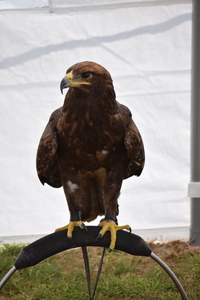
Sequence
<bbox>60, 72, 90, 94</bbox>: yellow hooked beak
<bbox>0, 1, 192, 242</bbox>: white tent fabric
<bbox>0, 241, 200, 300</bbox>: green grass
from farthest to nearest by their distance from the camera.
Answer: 1. <bbox>0, 1, 192, 242</bbox>: white tent fabric
2. <bbox>0, 241, 200, 300</bbox>: green grass
3. <bbox>60, 72, 90, 94</bbox>: yellow hooked beak

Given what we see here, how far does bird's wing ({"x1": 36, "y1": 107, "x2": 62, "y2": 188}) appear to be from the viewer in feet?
5.51

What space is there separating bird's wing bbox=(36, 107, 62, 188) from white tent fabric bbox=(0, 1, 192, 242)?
3.94 feet

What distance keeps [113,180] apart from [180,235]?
1765 mm

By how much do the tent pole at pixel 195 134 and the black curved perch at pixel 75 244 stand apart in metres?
1.53

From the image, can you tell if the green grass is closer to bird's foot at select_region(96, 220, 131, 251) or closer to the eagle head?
bird's foot at select_region(96, 220, 131, 251)

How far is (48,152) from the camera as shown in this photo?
1.69 m

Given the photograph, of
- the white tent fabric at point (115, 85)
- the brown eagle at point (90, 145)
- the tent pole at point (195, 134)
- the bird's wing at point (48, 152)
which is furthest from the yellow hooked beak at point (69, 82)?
the tent pole at point (195, 134)

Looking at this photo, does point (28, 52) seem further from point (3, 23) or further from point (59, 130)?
point (59, 130)

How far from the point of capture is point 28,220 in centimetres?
316

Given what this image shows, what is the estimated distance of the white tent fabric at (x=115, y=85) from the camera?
115 inches

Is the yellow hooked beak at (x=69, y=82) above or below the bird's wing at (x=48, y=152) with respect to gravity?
above

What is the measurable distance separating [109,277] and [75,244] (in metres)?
1.17

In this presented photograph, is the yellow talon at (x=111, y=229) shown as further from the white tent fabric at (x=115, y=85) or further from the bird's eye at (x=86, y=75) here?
the white tent fabric at (x=115, y=85)

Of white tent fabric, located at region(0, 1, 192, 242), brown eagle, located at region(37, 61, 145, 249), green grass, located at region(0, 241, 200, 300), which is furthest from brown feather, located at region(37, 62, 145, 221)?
white tent fabric, located at region(0, 1, 192, 242)
